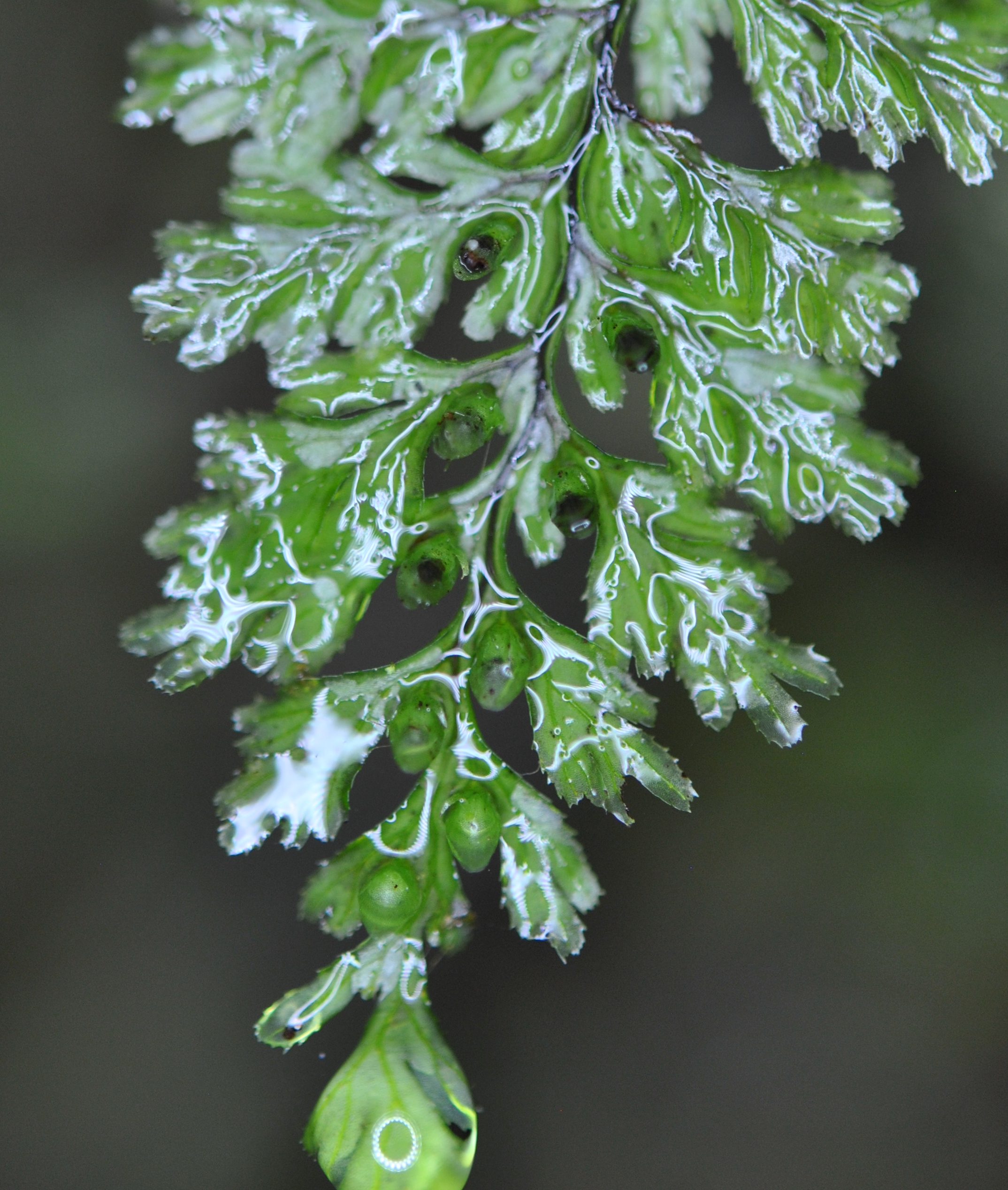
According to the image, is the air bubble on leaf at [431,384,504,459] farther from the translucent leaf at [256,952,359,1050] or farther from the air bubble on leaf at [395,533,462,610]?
the translucent leaf at [256,952,359,1050]

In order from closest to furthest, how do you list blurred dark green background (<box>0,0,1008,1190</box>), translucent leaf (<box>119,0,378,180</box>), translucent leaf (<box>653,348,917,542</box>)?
translucent leaf (<box>119,0,378,180</box>) < translucent leaf (<box>653,348,917,542</box>) < blurred dark green background (<box>0,0,1008,1190</box>)

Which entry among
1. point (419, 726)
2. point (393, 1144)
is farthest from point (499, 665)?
point (393, 1144)

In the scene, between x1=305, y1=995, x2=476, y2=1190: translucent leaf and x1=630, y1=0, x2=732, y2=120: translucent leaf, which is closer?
x1=630, y1=0, x2=732, y2=120: translucent leaf

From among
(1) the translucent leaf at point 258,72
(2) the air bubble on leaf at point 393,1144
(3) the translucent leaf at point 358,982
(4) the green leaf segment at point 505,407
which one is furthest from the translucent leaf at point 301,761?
(1) the translucent leaf at point 258,72

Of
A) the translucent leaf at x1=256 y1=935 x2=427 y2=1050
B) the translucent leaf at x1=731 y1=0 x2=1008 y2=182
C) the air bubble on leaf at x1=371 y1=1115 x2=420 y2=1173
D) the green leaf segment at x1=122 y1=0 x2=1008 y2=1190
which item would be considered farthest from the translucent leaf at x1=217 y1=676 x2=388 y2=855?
the translucent leaf at x1=731 y1=0 x2=1008 y2=182

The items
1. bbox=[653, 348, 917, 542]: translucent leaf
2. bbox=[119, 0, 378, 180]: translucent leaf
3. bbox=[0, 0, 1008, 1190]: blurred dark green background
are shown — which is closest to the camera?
bbox=[119, 0, 378, 180]: translucent leaf

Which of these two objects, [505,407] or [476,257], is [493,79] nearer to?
[476,257]
